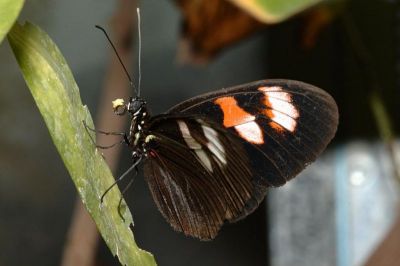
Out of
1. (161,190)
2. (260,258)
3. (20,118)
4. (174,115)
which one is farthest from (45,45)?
(260,258)

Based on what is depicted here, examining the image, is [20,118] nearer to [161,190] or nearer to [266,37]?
[266,37]

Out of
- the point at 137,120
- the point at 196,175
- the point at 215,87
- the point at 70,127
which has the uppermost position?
the point at 70,127

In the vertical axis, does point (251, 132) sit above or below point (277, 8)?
below

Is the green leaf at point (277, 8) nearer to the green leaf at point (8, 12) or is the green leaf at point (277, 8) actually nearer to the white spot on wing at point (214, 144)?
the white spot on wing at point (214, 144)

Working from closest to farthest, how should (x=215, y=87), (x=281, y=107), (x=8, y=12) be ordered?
(x=8, y=12), (x=281, y=107), (x=215, y=87)

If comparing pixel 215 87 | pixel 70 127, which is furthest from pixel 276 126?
pixel 215 87

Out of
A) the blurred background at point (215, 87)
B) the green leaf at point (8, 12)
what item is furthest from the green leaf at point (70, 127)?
the blurred background at point (215, 87)

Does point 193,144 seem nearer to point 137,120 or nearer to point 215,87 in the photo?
point 137,120

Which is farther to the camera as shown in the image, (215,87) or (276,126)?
(215,87)
